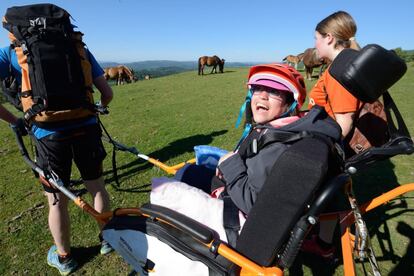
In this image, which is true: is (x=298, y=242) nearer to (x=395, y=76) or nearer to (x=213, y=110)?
(x=395, y=76)

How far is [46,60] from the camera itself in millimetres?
2559

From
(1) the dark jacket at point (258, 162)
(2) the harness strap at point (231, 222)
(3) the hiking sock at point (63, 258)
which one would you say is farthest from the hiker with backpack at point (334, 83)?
(3) the hiking sock at point (63, 258)

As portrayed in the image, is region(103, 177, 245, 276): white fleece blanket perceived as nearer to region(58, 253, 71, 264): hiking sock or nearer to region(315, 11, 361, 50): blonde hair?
region(58, 253, 71, 264): hiking sock

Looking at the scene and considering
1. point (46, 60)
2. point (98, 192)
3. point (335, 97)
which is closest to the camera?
point (46, 60)

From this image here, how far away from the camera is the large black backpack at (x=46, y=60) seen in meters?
2.55

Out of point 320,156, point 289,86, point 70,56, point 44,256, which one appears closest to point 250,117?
point 289,86

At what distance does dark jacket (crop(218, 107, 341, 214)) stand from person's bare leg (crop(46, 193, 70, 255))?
A: 6.59 ft

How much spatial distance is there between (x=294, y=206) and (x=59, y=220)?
2.73 meters

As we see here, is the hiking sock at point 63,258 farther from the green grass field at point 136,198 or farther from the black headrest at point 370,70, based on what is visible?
the black headrest at point 370,70

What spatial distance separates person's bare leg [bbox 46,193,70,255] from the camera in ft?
10.5

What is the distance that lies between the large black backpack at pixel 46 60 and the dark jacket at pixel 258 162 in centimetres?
169

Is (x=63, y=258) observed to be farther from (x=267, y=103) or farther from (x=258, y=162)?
(x=267, y=103)

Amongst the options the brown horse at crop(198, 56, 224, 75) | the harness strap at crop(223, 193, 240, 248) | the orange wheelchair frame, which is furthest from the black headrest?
the brown horse at crop(198, 56, 224, 75)

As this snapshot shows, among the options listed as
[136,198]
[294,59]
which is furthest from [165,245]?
[294,59]
